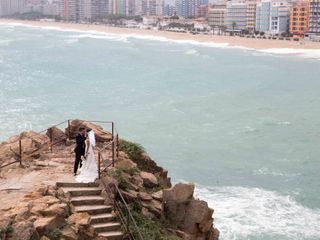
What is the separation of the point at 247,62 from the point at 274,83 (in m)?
24.4

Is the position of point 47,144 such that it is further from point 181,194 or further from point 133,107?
point 133,107

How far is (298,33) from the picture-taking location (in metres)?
151

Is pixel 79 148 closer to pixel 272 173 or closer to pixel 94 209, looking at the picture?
pixel 94 209

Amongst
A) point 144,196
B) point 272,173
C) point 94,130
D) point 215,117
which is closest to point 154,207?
point 144,196

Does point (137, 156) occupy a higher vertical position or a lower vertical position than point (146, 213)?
higher

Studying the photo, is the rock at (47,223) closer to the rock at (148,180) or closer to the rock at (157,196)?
the rock at (157,196)

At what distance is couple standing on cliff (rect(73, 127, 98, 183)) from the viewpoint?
12.9 metres

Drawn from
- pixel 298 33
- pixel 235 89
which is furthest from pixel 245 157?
pixel 298 33

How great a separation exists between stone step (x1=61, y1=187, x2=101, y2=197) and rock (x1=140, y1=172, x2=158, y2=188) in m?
1.47

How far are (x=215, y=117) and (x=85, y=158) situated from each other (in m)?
Result: 25.9

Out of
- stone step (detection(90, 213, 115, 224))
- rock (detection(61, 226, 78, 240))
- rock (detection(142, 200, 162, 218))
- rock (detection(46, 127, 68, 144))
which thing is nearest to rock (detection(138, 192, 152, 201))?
rock (detection(142, 200, 162, 218))

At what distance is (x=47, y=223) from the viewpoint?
10359 mm

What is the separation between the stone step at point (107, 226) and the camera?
Answer: 11227 millimetres

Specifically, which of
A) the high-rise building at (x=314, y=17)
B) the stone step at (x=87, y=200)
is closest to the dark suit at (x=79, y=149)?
the stone step at (x=87, y=200)
